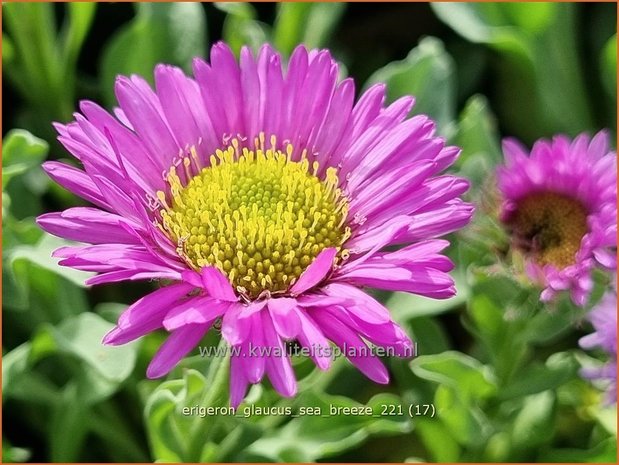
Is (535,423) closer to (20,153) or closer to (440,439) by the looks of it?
(440,439)

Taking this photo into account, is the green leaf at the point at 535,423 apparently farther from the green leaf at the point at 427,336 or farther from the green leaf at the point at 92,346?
Result: the green leaf at the point at 92,346

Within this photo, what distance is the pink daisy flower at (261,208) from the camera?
931 mm

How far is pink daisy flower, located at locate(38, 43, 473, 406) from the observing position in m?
0.93

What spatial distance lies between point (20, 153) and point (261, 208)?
472mm

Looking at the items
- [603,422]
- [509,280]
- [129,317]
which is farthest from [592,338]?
[129,317]

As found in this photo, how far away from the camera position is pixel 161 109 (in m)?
1.14

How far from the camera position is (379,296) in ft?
5.26

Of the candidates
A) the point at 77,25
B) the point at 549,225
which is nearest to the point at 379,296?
the point at 549,225

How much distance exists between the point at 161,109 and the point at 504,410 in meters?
0.79

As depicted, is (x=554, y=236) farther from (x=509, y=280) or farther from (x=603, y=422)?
(x=603, y=422)

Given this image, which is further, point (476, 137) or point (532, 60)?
point (532, 60)

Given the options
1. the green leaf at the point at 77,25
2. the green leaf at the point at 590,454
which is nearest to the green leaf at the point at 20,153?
the green leaf at the point at 77,25

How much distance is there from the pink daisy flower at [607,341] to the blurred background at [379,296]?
47 mm

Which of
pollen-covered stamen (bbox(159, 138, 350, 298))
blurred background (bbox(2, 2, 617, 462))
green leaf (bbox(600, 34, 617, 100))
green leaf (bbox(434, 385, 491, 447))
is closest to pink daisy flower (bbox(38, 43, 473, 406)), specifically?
pollen-covered stamen (bbox(159, 138, 350, 298))
